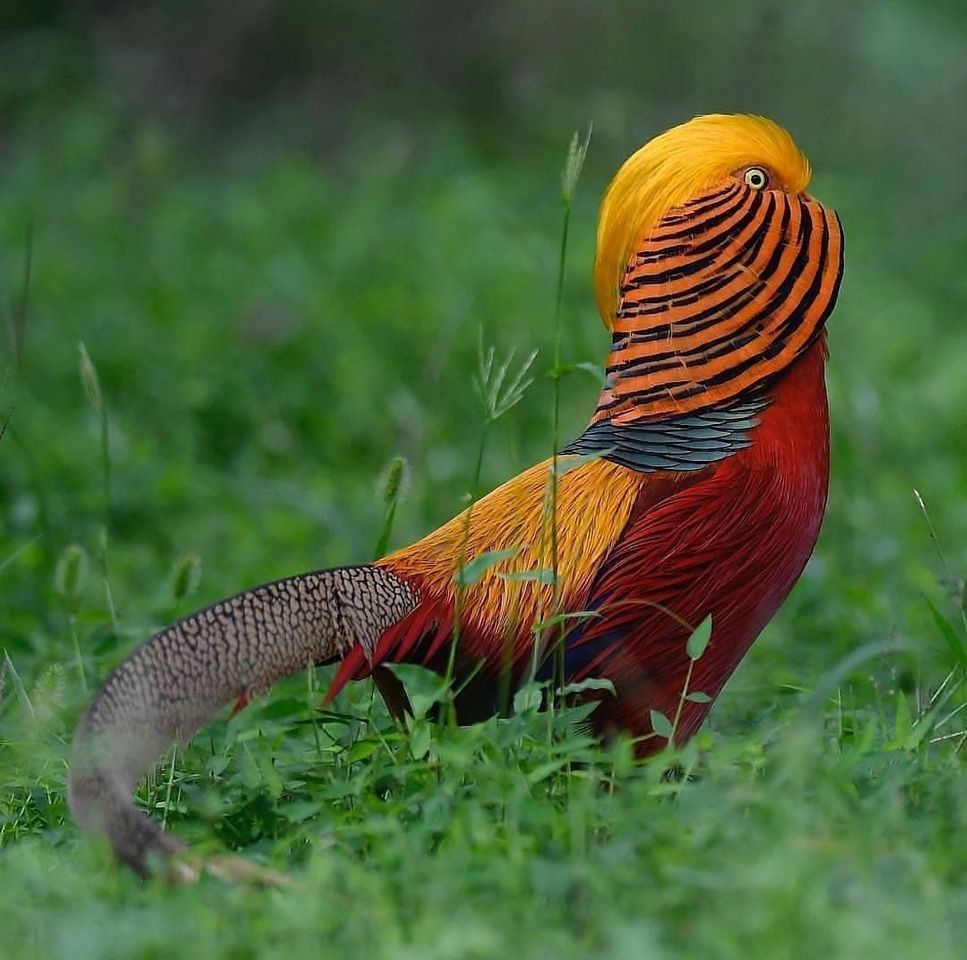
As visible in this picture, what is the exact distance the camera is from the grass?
2.28 metres

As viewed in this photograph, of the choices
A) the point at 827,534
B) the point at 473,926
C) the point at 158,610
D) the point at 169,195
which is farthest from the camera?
the point at 169,195

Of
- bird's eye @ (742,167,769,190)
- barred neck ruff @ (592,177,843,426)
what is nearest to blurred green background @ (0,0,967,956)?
barred neck ruff @ (592,177,843,426)

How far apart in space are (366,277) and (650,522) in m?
4.51

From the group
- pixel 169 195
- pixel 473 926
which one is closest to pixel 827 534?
pixel 473 926

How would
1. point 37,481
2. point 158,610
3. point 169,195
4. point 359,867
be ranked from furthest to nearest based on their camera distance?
point 169,195, point 158,610, point 37,481, point 359,867

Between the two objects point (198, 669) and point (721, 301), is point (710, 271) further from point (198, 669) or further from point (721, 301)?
point (198, 669)

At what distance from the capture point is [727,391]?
3049 mm

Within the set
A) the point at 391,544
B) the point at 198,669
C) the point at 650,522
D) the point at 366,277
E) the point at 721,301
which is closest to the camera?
the point at 198,669

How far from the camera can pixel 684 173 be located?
3139mm

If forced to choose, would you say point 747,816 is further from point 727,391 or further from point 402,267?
point 402,267

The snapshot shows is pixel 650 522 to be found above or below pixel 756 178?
below

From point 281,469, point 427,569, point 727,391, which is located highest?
point 727,391

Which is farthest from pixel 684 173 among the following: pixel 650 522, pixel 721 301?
pixel 650 522

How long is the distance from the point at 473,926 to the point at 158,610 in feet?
7.49
